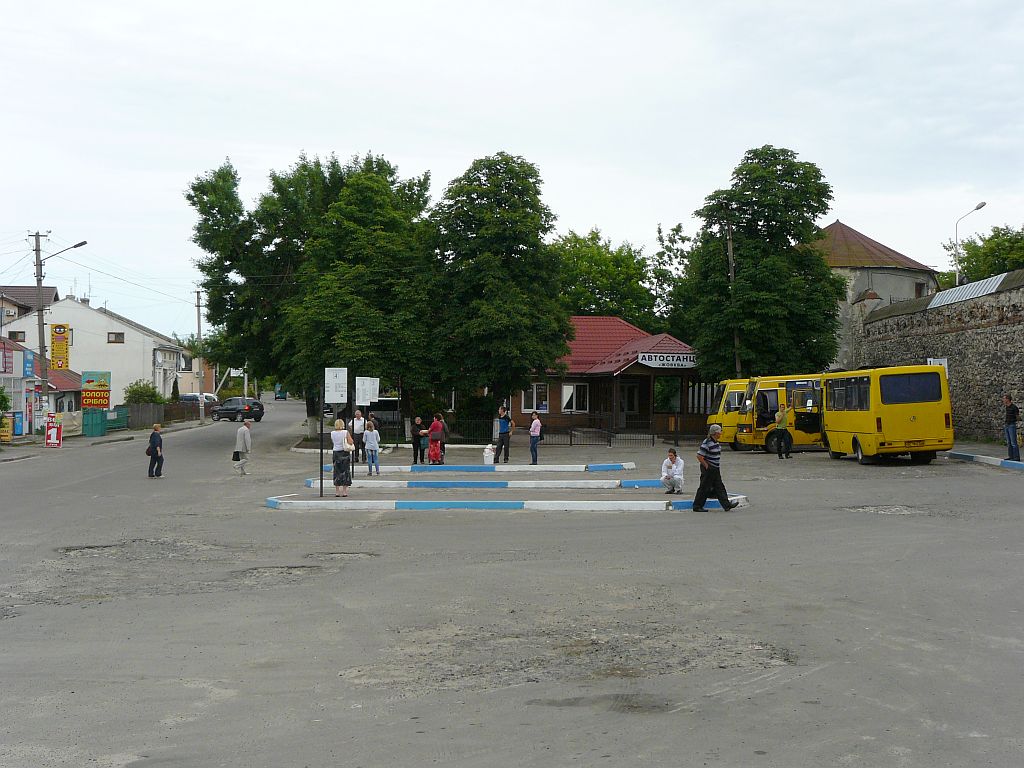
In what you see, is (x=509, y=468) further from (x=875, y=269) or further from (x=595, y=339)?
(x=875, y=269)

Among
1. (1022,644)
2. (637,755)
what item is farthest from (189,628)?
(1022,644)

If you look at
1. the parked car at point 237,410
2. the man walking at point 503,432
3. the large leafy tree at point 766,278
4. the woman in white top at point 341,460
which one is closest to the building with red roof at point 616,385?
the large leafy tree at point 766,278

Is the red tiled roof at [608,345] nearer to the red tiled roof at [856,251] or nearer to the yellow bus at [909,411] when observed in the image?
the red tiled roof at [856,251]

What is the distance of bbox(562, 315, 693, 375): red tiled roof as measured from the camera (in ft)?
140

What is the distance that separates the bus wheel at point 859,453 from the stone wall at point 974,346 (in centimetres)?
792

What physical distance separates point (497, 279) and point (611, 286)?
28.0 meters

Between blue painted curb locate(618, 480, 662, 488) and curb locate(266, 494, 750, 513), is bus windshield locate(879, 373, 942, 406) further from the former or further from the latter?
curb locate(266, 494, 750, 513)

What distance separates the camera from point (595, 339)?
51.8m

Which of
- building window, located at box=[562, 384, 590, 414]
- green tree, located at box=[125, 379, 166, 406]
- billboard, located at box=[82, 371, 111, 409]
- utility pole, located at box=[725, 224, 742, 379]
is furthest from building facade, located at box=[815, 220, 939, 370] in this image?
green tree, located at box=[125, 379, 166, 406]

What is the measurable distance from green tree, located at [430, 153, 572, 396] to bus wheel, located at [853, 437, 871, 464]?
12805 millimetres

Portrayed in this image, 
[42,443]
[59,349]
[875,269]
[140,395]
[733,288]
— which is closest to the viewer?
[733,288]

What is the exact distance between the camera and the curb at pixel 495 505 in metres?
17.5

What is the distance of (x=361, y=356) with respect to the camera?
116 ft

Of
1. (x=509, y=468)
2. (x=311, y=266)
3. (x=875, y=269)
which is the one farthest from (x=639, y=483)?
(x=875, y=269)
